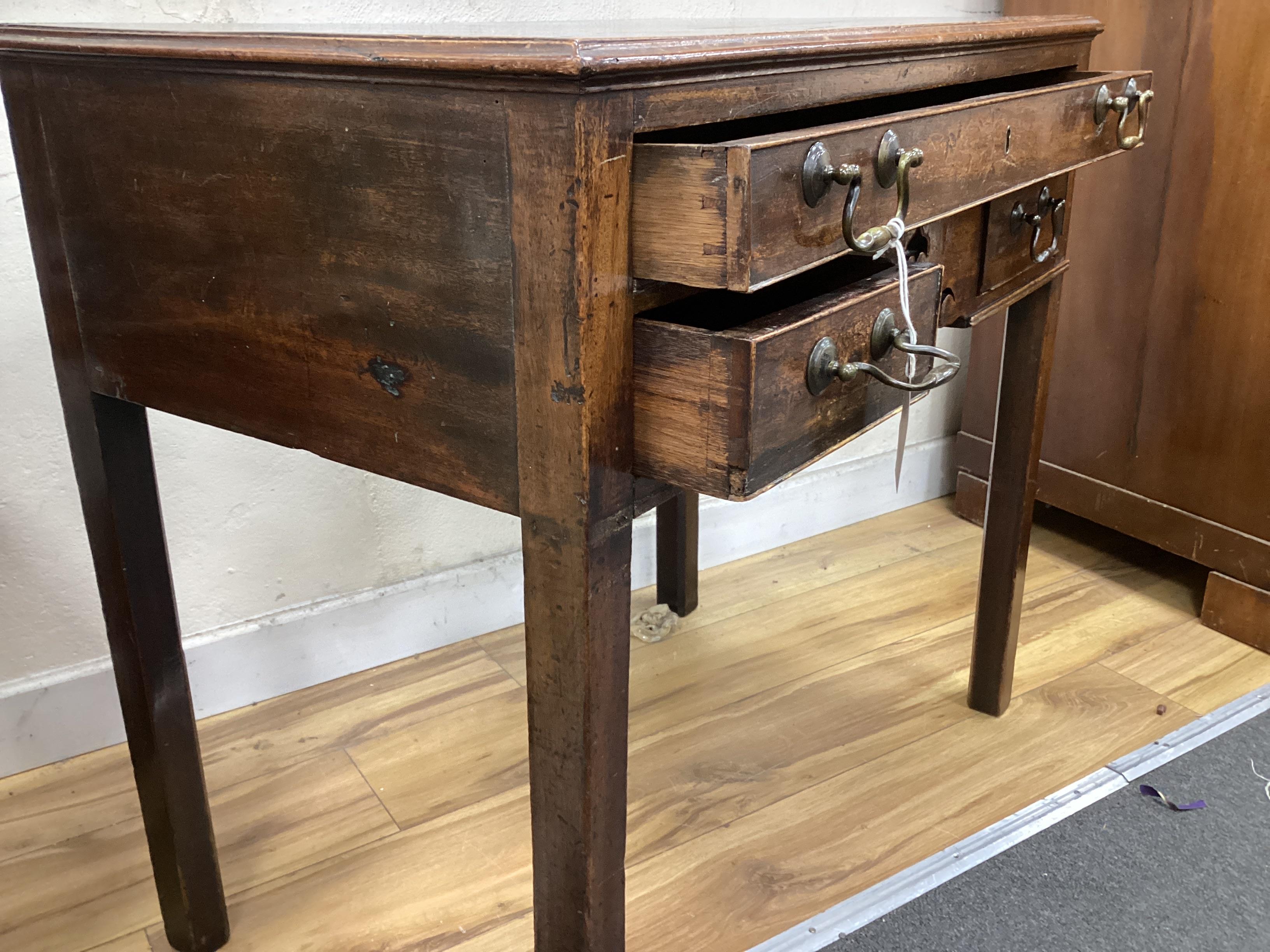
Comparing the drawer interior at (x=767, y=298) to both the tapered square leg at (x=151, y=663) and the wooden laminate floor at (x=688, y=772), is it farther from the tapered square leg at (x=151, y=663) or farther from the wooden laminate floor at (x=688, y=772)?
the wooden laminate floor at (x=688, y=772)

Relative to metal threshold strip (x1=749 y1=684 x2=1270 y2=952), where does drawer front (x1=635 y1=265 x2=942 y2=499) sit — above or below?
above

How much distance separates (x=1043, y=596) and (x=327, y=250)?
142 centimetres

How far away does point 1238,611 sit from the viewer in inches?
62.4

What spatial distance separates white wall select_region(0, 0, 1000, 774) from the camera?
46.2 inches

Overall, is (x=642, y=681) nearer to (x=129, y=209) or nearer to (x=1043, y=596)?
(x=1043, y=596)

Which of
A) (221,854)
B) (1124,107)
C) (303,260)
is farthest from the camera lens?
(221,854)

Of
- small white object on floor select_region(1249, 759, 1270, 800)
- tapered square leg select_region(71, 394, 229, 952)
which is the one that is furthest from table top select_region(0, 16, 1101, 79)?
small white object on floor select_region(1249, 759, 1270, 800)

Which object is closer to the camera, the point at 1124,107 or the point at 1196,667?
the point at 1124,107

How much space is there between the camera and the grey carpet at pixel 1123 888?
3.44 ft

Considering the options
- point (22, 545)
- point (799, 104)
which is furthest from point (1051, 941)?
point (22, 545)

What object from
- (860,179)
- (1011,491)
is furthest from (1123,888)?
(860,179)

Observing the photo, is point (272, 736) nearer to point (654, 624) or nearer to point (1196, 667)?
point (654, 624)

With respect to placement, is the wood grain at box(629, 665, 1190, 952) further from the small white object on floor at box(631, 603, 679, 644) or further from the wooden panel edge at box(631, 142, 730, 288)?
the wooden panel edge at box(631, 142, 730, 288)

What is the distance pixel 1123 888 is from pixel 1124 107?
78 centimetres
